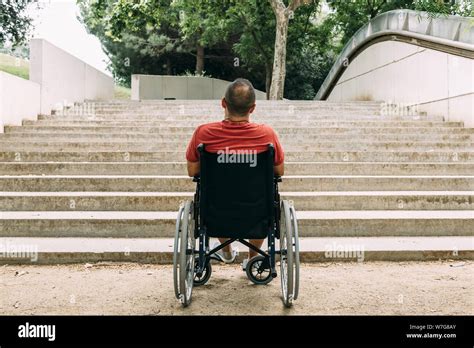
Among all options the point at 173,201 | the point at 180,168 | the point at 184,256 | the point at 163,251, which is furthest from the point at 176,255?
the point at 180,168

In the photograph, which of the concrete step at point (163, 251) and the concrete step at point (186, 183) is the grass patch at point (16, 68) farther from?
the concrete step at point (163, 251)

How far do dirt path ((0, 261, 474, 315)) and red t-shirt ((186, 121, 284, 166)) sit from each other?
951mm

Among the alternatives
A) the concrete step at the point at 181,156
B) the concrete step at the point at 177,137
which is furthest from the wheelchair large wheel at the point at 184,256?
the concrete step at the point at 177,137

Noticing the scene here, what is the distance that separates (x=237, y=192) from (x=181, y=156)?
3642 mm

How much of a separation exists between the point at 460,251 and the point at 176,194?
286cm

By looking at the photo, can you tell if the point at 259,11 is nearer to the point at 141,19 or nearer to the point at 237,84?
the point at 141,19

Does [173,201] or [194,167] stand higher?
[194,167]

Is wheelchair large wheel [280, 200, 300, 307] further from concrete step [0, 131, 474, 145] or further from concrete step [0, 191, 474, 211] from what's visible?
concrete step [0, 131, 474, 145]

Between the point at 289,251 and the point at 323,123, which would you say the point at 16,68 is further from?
the point at 289,251

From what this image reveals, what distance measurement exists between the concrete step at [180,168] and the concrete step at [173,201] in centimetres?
A: 75

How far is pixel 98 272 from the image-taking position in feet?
12.0

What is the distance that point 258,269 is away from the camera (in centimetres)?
323

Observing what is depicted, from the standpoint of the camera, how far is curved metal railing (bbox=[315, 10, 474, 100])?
8117 mm

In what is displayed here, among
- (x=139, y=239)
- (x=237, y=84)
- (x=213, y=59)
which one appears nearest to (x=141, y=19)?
(x=213, y=59)
